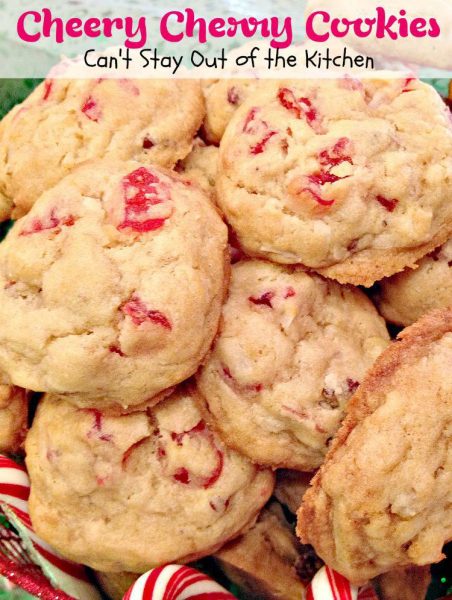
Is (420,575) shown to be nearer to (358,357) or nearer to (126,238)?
(358,357)

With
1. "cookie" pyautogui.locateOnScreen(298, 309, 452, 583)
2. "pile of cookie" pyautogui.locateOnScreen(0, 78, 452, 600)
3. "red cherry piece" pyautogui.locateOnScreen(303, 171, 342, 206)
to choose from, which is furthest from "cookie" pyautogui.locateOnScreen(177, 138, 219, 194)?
"cookie" pyautogui.locateOnScreen(298, 309, 452, 583)

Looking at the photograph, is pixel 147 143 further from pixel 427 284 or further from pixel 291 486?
pixel 291 486

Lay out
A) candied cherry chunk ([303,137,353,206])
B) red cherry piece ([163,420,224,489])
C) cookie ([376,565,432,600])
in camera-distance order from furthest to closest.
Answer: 1. cookie ([376,565,432,600])
2. red cherry piece ([163,420,224,489])
3. candied cherry chunk ([303,137,353,206])

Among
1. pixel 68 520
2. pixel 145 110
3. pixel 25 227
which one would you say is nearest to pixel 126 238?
pixel 25 227

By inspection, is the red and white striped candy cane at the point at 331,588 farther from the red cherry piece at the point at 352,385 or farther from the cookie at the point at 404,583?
the red cherry piece at the point at 352,385

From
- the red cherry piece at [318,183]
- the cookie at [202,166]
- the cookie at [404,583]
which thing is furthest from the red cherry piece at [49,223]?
the cookie at [404,583]

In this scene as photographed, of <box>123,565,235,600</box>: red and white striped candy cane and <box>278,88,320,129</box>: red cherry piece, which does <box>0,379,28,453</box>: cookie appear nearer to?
<box>123,565,235,600</box>: red and white striped candy cane
